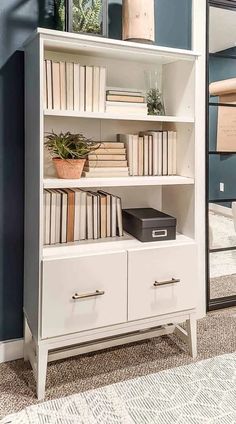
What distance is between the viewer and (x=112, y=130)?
2334mm

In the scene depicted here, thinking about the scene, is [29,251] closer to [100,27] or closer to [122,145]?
[122,145]

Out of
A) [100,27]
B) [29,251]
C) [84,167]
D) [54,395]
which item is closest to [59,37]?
[100,27]

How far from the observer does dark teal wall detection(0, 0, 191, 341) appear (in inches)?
80.1

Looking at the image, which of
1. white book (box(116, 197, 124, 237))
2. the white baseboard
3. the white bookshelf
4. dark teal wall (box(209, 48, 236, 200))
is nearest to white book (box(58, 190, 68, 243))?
the white bookshelf

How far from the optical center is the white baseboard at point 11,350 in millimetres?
2164

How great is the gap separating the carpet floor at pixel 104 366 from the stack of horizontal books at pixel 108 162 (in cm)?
103

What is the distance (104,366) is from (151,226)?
800mm

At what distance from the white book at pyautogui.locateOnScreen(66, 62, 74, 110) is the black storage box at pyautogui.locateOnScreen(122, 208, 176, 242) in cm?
68

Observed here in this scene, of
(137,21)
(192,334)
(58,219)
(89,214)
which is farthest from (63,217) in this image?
(137,21)

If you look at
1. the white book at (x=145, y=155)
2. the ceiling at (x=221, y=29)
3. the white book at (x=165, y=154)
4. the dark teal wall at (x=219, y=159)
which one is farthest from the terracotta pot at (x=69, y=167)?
the ceiling at (x=221, y=29)

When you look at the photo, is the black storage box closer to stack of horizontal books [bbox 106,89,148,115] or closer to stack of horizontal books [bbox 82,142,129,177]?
stack of horizontal books [bbox 82,142,129,177]

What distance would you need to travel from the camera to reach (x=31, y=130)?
1944mm

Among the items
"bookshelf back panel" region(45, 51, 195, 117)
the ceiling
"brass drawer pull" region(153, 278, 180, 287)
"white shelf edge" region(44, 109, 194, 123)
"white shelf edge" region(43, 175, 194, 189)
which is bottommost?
"brass drawer pull" region(153, 278, 180, 287)

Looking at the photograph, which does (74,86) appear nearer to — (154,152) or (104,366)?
(154,152)
